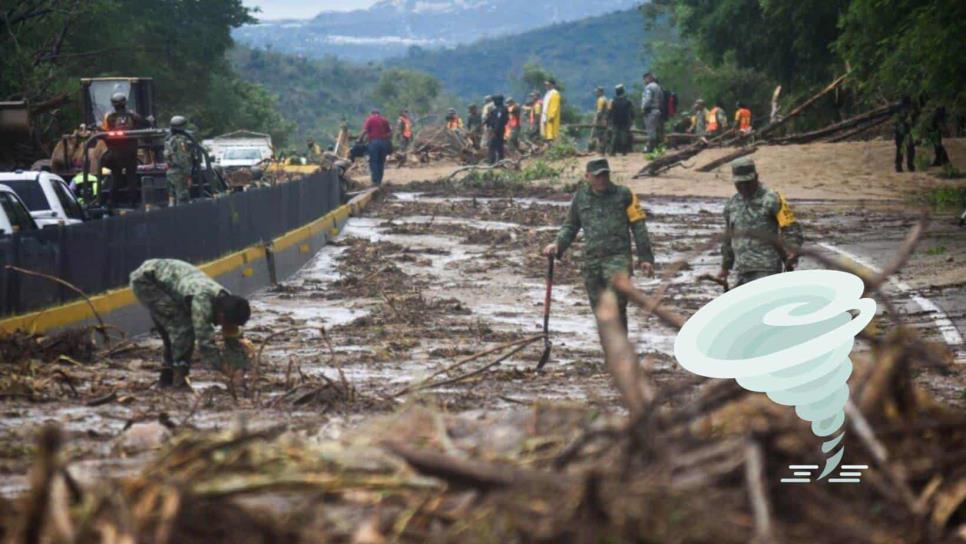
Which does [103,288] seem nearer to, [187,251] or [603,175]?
[187,251]

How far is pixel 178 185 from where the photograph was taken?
24438 millimetres

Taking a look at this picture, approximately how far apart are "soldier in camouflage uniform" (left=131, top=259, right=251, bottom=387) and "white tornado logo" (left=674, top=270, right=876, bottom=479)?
5501mm

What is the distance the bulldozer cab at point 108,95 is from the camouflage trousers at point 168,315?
74.4 ft

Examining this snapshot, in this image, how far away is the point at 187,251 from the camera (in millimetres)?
19078

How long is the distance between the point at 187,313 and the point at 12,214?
Result: 5678mm

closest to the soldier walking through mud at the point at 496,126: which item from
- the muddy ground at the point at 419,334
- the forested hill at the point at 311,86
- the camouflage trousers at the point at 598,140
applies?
the camouflage trousers at the point at 598,140

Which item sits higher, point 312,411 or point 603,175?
point 603,175

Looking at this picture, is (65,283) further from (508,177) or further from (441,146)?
(441,146)

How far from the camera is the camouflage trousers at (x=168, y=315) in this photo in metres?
12.8

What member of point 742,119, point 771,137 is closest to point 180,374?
point 771,137

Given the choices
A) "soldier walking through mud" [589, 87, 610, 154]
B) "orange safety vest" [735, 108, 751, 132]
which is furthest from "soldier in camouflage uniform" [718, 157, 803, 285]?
"orange safety vest" [735, 108, 751, 132]

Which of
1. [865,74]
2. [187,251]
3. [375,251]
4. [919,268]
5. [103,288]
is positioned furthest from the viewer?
[865,74]

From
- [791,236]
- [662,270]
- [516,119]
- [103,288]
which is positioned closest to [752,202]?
[791,236]

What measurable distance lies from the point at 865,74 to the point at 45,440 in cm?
2696
